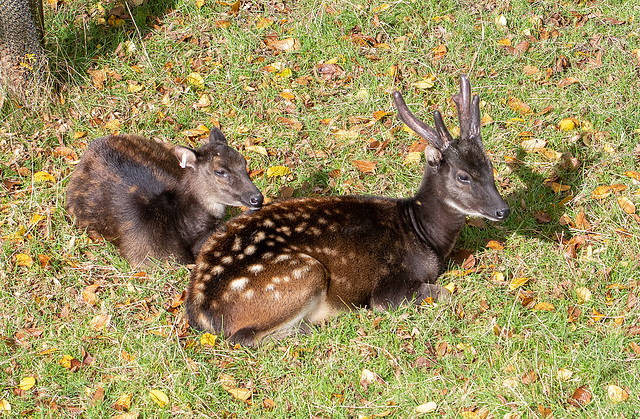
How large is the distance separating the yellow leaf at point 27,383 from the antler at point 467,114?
12.0 feet

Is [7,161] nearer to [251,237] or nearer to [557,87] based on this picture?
[251,237]

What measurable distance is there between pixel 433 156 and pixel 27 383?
3419 millimetres

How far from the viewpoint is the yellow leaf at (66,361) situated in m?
5.03

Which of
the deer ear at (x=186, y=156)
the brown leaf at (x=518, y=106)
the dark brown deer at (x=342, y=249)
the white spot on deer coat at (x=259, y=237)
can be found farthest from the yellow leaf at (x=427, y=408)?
the brown leaf at (x=518, y=106)

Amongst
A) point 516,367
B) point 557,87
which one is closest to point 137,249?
point 516,367

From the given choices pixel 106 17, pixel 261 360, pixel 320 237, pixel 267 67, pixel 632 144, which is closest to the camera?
pixel 261 360

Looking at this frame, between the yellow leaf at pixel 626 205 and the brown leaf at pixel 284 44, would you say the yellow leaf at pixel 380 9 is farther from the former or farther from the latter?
the yellow leaf at pixel 626 205

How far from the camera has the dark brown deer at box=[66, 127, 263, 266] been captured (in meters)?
6.05

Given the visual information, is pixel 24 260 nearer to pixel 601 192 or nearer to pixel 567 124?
pixel 601 192

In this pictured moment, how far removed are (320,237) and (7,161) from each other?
349 centimetres

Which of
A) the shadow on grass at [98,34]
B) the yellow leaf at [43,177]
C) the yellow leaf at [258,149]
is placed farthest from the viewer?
the shadow on grass at [98,34]

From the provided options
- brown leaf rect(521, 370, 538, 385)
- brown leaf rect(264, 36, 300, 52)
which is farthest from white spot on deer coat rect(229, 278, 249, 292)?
brown leaf rect(264, 36, 300, 52)

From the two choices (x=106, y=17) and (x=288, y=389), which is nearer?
(x=288, y=389)

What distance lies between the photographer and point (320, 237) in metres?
5.38
